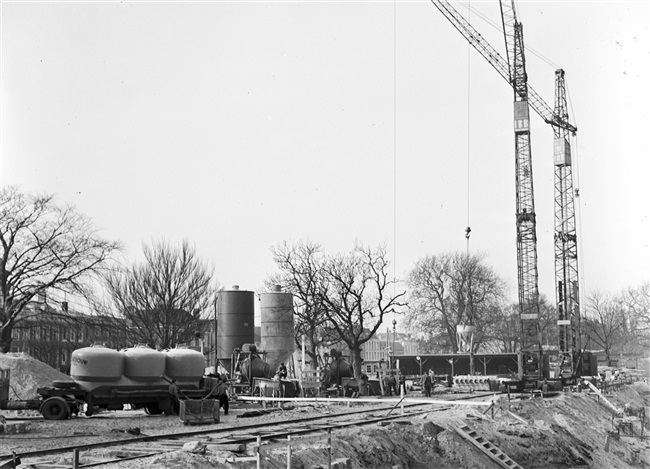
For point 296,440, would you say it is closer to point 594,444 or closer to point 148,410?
point 148,410

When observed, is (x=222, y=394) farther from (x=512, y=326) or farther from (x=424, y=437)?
(x=512, y=326)

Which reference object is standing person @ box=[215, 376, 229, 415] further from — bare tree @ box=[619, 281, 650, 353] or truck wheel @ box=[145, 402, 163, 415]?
bare tree @ box=[619, 281, 650, 353]

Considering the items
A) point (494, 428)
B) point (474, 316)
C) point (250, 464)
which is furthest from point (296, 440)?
point (474, 316)

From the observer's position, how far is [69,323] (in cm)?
4831

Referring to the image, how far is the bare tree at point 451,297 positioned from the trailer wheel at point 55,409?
6904 cm

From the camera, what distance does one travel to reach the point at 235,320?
2192 inches

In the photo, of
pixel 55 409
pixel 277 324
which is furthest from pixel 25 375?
pixel 277 324

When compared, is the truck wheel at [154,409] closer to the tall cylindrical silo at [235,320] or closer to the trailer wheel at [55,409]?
the trailer wheel at [55,409]

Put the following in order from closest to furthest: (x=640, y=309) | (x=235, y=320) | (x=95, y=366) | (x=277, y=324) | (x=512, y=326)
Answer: (x=95, y=366) → (x=235, y=320) → (x=277, y=324) → (x=640, y=309) → (x=512, y=326)

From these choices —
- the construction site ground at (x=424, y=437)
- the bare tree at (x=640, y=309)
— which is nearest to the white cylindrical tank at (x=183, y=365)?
the construction site ground at (x=424, y=437)

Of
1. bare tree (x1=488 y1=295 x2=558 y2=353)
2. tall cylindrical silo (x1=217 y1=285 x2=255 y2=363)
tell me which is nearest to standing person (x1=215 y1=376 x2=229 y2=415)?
tall cylindrical silo (x1=217 y1=285 x2=255 y2=363)

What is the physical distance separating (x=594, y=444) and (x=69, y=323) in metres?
28.7

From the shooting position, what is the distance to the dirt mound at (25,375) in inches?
1489

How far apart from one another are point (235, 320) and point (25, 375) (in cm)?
1871
